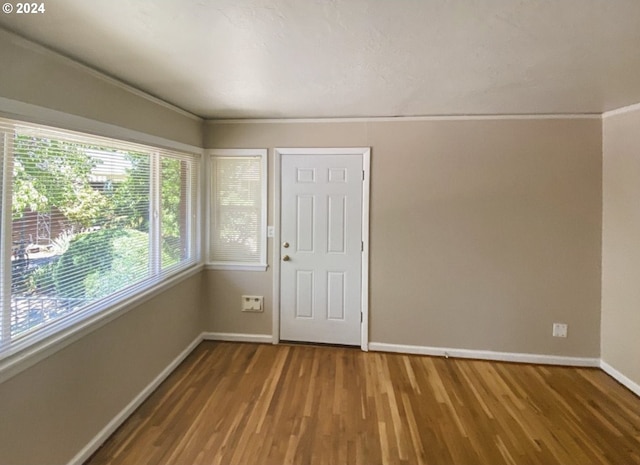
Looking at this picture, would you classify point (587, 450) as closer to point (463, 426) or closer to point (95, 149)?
point (463, 426)

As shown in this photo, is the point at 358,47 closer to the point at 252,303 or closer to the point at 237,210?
the point at 237,210

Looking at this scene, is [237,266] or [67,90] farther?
[237,266]

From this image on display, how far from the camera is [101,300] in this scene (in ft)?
7.64

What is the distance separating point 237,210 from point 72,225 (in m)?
1.84

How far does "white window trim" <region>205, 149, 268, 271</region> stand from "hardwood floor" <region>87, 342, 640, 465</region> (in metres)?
0.87

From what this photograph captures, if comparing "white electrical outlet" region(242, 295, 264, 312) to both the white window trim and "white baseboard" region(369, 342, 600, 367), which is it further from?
"white baseboard" region(369, 342, 600, 367)

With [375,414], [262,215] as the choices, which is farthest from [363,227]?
[375,414]

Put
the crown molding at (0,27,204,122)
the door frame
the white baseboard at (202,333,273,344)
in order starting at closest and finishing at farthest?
the crown molding at (0,27,204,122) → the door frame → the white baseboard at (202,333,273,344)

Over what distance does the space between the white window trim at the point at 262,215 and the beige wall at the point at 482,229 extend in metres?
0.28

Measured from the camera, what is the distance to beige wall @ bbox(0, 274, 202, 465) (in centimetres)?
173

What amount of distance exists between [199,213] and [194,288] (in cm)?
75

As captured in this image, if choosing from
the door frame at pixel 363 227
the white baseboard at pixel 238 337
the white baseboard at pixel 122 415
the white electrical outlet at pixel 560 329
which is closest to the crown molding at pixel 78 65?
the door frame at pixel 363 227

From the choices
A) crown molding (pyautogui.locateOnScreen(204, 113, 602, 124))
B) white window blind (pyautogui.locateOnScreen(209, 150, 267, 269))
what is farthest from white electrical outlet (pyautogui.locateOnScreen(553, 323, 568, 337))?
white window blind (pyautogui.locateOnScreen(209, 150, 267, 269))

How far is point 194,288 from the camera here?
12.1ft
